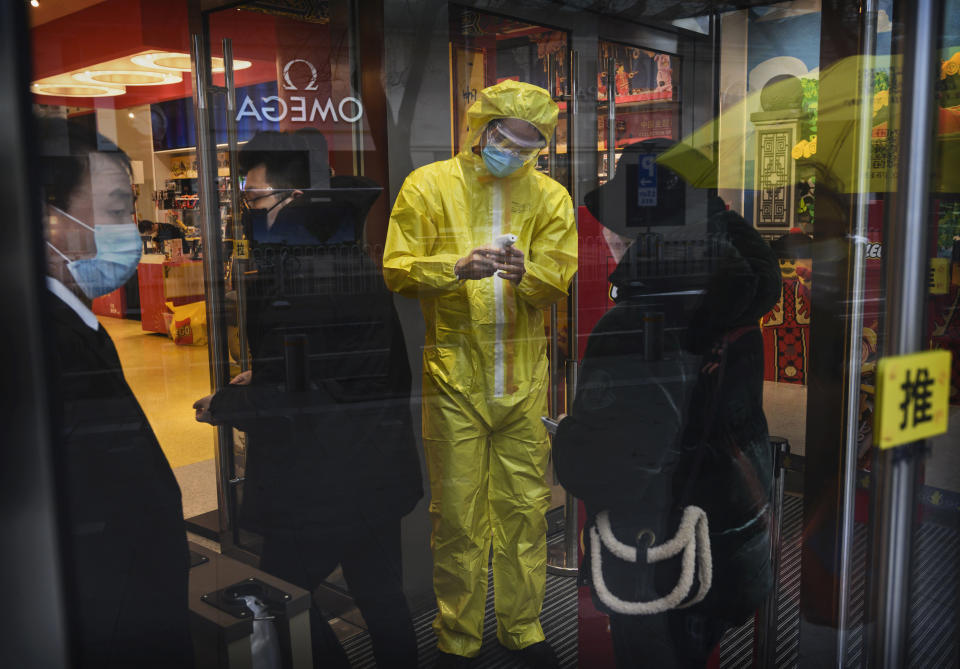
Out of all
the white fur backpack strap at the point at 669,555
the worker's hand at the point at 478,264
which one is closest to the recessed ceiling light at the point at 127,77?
the worker's hand at the point at 478,264

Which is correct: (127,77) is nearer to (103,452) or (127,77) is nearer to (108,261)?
(108,261)

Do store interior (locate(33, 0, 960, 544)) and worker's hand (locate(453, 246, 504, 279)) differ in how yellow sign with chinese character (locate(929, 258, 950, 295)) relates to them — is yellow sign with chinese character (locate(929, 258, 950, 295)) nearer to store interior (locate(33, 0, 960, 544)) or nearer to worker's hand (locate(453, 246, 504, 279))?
store interior (locate(33, 0, 960, 544))

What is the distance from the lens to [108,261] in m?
1.10

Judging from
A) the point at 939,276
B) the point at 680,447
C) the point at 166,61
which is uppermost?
the point at 166,61

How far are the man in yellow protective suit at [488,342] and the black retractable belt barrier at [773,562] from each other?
0.55 metres

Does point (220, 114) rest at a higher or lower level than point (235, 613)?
higher

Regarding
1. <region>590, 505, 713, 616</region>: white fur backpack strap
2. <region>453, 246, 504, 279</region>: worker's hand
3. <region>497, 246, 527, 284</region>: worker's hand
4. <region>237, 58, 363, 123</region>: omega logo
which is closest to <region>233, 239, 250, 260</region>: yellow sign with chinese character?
<region>237, 58, 363, 123</region>: omega logo

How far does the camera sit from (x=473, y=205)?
6.54 feet

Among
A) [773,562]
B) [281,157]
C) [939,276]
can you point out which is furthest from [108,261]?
[773,562]

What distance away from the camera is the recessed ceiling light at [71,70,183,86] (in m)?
1.11

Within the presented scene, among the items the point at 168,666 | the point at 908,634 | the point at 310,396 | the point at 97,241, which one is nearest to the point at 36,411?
the point at 97,241

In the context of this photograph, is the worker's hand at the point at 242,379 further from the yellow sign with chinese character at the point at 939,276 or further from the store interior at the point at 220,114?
the yellow sign with chinese character at the point at 939,276

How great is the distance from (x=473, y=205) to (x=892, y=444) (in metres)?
1.13

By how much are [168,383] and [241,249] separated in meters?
0.32
